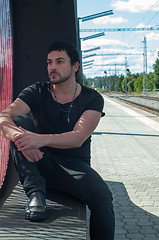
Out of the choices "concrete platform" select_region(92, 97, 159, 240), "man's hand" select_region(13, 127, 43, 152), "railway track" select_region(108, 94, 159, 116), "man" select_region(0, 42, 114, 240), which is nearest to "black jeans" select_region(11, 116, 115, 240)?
"man" select_region(0, 42, 114, 240)

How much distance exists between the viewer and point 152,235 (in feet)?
13.1

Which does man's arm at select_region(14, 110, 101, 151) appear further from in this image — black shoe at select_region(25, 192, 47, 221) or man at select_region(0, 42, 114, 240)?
black shoe at select_region(25, 192, 47, 221)

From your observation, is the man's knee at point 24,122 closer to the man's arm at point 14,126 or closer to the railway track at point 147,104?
the man's arm at point 14,126

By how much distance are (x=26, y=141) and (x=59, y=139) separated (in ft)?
0.91

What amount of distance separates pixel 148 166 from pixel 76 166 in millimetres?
4549

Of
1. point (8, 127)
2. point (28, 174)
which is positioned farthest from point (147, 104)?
point (28, 174)

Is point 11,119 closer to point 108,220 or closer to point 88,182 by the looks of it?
point 88,182

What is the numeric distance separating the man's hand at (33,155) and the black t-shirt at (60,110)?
1.02 ft

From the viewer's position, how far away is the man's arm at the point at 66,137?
9.80 feet

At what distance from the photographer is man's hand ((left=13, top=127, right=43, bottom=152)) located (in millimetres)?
2969

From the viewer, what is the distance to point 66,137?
3.15 m

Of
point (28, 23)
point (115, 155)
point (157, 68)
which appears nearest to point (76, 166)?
point (28, 23)

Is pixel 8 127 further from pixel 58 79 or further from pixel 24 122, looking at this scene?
pixel 58 79

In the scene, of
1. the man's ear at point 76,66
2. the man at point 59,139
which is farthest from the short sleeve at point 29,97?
the man's ear at point 76,66
